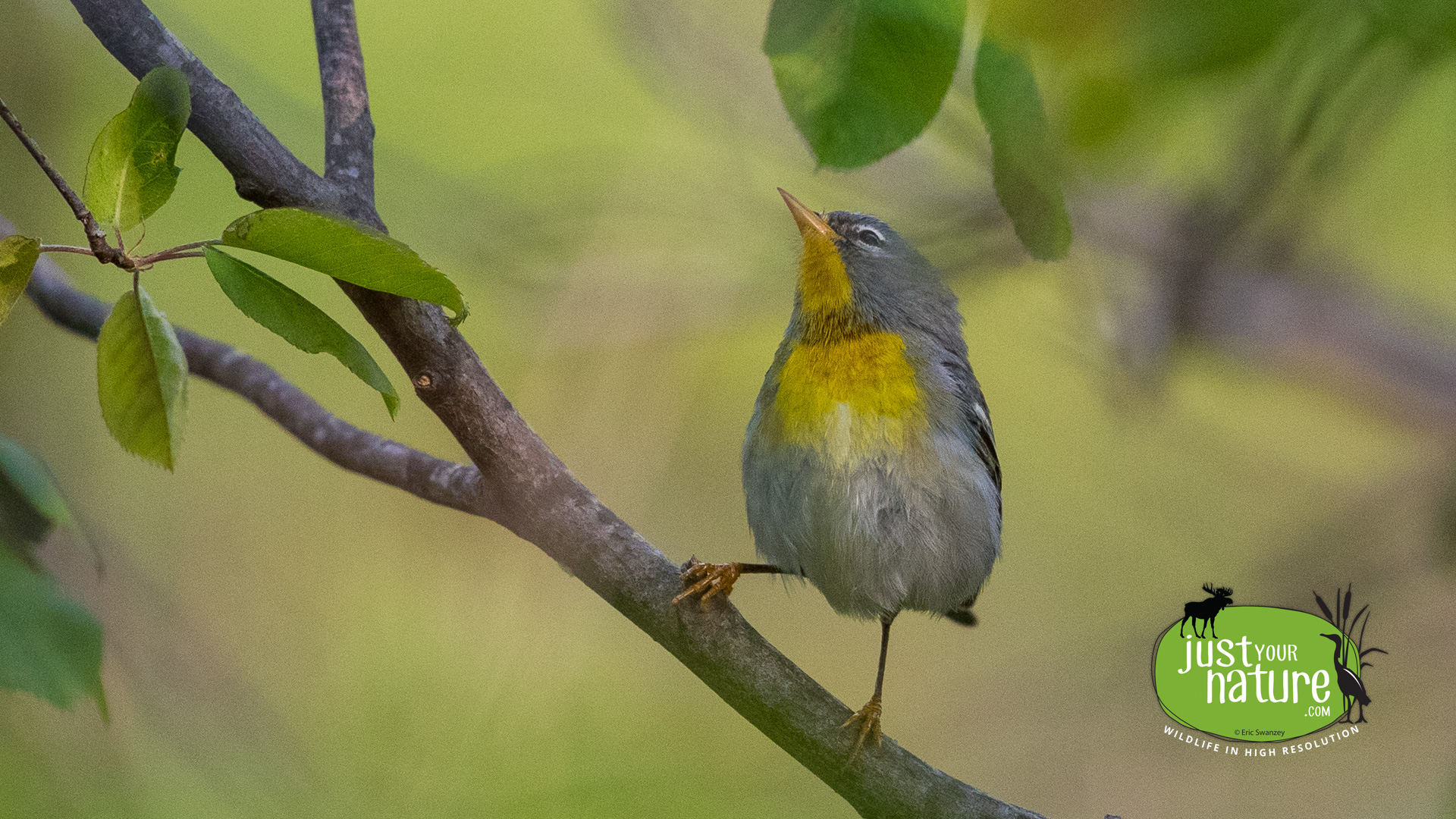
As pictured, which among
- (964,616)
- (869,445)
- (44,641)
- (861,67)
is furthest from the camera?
(964,616)

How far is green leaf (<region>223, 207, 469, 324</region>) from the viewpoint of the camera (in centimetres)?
46

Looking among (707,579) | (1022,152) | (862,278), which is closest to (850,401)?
(862,278)

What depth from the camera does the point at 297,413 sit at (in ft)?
3.42

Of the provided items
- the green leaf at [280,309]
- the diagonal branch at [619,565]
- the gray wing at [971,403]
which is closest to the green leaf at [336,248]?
the green leaf at [280,309]

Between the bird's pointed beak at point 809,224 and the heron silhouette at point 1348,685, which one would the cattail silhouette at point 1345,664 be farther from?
the bird's pointed beak at point 809,224

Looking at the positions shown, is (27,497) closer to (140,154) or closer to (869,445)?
(140,154)

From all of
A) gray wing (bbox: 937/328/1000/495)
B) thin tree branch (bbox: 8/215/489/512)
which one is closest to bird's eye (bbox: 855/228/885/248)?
gray wing (bbox: 937/328/1000/495)

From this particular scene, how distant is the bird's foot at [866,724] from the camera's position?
792 millimetres

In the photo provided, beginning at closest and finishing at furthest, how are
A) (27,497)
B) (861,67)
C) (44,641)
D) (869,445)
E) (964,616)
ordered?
(861,67) → (44,641) → (27,497) → (869,445) → (964,616)

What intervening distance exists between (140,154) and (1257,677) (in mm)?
1206

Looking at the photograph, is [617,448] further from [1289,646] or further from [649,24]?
[1289,646]

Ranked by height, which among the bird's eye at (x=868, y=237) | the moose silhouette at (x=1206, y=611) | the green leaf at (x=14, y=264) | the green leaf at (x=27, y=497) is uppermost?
the bird's eye at (x=868, y=237)

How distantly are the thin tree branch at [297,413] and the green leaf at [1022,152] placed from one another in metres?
0.50

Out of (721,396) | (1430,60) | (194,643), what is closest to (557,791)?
(194,643)
